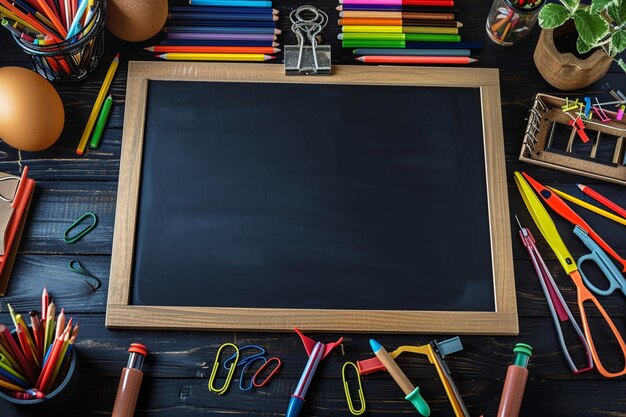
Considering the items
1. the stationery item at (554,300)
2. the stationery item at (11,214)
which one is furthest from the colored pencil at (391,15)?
the stationery item at (11,214)

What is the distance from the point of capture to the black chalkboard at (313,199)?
3.94ft

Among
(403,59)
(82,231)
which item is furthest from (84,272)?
(403,59)

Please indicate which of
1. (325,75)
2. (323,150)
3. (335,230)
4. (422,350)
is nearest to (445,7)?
(325,75)

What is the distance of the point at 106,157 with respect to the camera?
1287 mm

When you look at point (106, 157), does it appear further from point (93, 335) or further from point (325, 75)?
point (325, 75)

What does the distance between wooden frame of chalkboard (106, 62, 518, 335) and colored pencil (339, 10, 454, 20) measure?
0.38 feet

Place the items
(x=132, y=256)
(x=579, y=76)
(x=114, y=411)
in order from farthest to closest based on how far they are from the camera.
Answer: (x=579, y=76) < (x=132, y=256) < (x=114, y=411)

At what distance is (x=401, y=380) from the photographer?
44.9 inches

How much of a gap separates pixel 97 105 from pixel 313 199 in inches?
17.8

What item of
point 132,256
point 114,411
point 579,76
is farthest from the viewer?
point 579,76

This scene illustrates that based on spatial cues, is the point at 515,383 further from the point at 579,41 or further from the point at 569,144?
the point at 579,41

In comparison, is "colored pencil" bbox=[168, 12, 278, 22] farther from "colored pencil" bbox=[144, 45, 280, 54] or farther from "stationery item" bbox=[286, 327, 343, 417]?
"stationery item" bbox=[286, 327, 343, 417]

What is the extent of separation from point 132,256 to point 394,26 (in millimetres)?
668

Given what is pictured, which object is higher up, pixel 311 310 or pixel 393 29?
pixel 393 29
